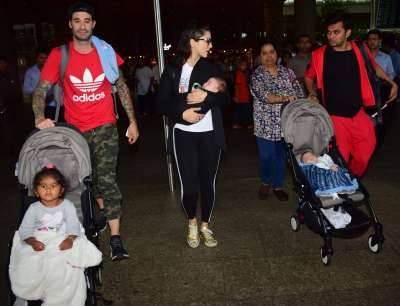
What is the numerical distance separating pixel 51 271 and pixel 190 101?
1.84m

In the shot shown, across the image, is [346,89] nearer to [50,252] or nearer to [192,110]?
[192,110]

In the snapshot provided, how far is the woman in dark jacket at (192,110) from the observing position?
404 cm

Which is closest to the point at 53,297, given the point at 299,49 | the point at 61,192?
the point at 61,192

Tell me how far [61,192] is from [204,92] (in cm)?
150

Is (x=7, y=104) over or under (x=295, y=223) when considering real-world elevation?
over

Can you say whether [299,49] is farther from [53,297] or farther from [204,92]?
[53,297]

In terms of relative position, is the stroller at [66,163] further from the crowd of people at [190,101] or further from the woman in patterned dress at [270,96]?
the woman in patterned dress at [270,96]

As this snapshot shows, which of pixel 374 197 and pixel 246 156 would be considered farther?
pixel 246 156

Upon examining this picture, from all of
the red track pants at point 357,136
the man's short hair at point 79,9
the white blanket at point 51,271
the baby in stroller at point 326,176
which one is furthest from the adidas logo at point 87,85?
the red track pants at point 357,136

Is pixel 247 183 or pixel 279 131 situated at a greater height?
pixel 279 131

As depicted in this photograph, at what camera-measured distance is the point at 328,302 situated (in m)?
3.50

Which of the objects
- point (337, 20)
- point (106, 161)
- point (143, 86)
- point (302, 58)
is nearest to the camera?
point (106, 161)

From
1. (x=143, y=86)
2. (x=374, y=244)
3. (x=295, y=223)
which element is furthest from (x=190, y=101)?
(x=143, y=86)

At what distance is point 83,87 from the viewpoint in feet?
13.2
